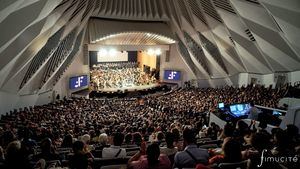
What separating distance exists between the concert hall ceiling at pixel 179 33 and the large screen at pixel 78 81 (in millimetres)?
1671

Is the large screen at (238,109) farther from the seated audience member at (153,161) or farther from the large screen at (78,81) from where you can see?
the large screen at (78,81)

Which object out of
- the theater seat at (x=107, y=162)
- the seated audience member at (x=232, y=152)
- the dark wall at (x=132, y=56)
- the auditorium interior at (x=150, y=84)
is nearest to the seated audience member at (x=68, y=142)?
the auditorium interior at (x=150, y=84)

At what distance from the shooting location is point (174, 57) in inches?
1134

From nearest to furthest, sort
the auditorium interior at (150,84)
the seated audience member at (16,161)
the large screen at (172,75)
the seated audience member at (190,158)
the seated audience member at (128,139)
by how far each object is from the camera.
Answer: the seated audience member at (16,161) → the seated audience member at (190,158) → the auditorium interior at (150,84) → the seated audience member at (128,139) → the large screen at (172,75)

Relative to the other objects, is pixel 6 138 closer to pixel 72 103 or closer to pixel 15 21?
pixel 15 21

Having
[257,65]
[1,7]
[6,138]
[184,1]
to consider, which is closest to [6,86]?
[1,7]

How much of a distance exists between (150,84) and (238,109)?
61.1 feet

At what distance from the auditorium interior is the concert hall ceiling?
8 centimetres

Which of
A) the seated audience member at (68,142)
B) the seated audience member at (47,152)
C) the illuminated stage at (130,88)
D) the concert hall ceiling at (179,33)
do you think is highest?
the concert hall ceiling at (179,33)

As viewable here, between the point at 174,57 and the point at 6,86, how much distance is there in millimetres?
16774

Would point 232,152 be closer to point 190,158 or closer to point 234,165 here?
point 234,165

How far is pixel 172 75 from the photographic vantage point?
28.8 m

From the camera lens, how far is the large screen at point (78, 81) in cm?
2327

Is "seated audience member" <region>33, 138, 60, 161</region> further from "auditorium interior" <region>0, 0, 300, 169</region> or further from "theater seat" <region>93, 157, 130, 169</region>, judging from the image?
"theater seat" <region>93, 157, 130, 169</region>
